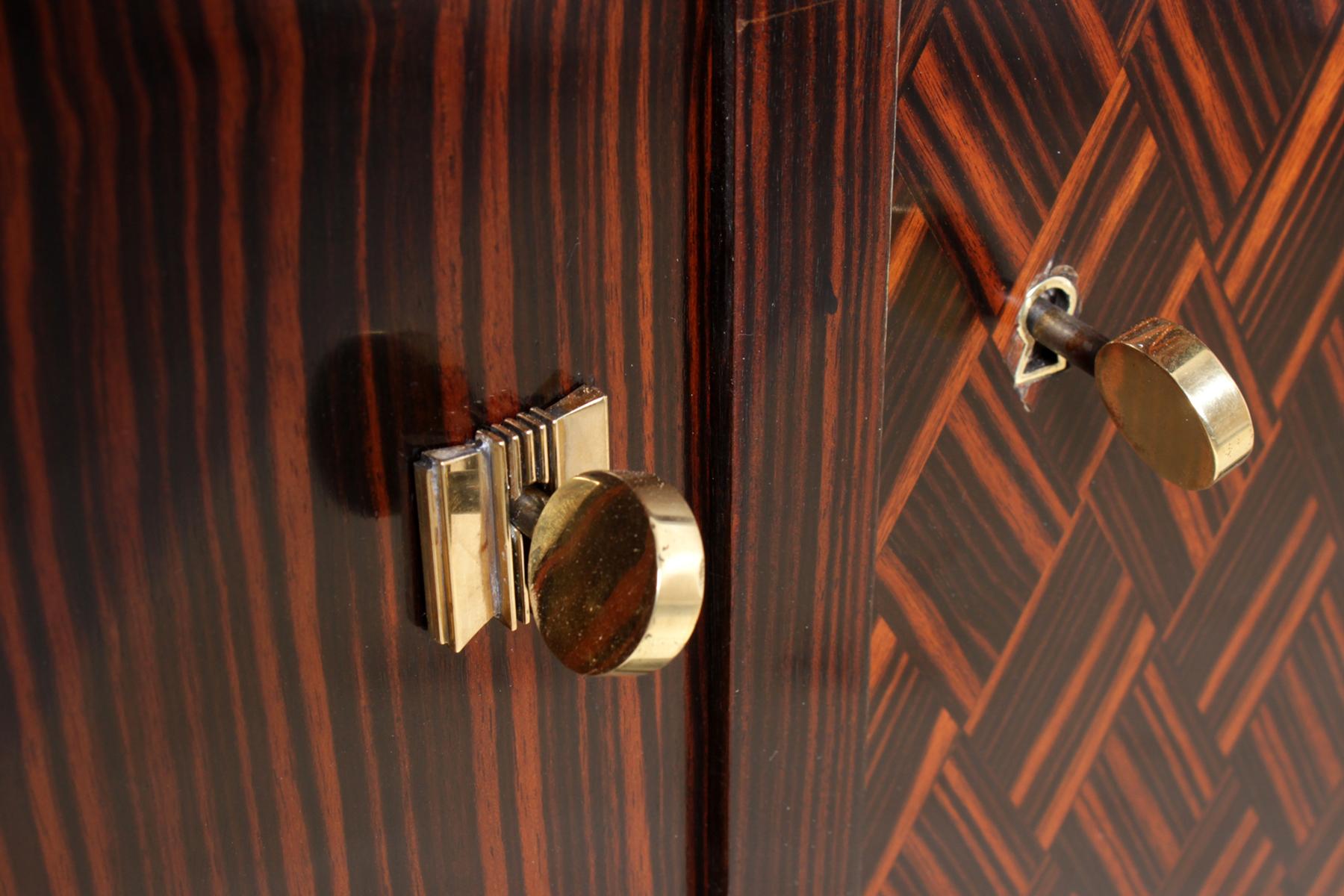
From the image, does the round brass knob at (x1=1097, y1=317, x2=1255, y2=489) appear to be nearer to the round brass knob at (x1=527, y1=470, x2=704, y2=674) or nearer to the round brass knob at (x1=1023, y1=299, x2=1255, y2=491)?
the round brass knob at (x1=1023, y1=299, x2=1255, y2=491)

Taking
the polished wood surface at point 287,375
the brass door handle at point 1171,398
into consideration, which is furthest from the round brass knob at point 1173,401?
the polished wood surface at point 287,375

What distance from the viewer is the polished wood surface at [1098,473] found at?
380 mm

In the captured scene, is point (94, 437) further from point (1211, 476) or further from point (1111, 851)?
point (1111, 851)

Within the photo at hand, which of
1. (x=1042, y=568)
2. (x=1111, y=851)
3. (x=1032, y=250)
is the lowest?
(x=1111, y=851)

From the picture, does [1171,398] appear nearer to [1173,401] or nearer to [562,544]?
[1173,401]

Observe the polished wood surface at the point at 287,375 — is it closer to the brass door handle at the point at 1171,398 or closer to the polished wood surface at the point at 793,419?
A: the polished wood surface at the point at 793,419

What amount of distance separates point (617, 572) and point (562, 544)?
0.7 inches

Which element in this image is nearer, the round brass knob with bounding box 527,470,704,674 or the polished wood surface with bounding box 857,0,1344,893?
the round brass knob with bounding box 527,470,704,674

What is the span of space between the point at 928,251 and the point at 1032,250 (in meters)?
0.05

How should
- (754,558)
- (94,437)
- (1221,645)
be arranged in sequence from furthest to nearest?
(1221,645), (754,558), (94,437)

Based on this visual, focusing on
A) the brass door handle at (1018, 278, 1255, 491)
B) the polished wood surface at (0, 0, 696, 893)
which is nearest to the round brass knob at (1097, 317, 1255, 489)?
the brass door handle at (1018, 278, 1255, 491)

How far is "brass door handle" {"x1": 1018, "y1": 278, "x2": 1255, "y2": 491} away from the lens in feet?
1.18

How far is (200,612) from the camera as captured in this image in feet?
0.86

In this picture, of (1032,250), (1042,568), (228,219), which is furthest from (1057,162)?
(228,219)
